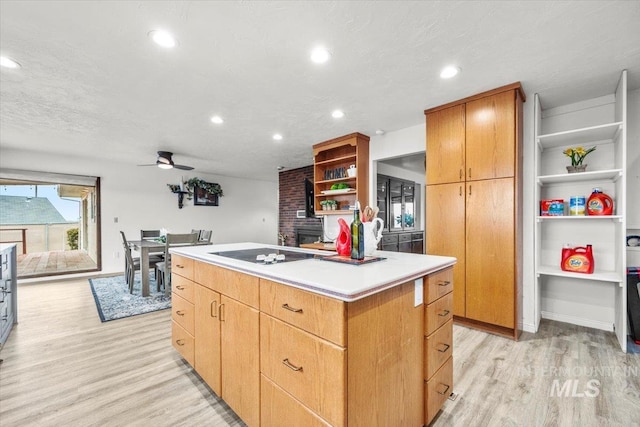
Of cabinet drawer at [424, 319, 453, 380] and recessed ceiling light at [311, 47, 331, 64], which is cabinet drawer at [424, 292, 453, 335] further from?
recessed ceiling light at [311, 47, 331, 64]

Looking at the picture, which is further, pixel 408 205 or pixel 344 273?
pixel 408 205

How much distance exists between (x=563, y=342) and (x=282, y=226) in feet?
19.3

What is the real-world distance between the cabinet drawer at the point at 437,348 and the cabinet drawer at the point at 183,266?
1.62 meters

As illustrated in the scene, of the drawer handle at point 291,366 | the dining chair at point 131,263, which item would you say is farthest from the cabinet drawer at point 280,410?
the dining chair at point 131,263

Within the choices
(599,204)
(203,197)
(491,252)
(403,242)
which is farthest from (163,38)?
(203,197)

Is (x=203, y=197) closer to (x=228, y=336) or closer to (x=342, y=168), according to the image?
(x=342, y=168)

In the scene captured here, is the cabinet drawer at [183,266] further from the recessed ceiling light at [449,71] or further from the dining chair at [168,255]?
the recessed ceiling light at [449,71]

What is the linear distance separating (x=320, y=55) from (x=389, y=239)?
4056 mm

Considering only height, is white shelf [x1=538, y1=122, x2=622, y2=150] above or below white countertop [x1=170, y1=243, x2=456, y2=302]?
above

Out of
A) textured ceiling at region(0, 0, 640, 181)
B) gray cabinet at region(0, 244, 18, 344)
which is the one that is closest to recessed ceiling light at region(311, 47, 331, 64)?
textured ceiling at region(0, 0, 640, 181)

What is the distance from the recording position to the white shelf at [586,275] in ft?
7.87

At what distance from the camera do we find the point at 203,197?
7.44 m

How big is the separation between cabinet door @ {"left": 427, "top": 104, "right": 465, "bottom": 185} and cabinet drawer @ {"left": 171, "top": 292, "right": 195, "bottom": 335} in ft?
8.91

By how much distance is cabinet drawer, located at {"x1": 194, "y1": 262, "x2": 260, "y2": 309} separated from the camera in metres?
1.39
